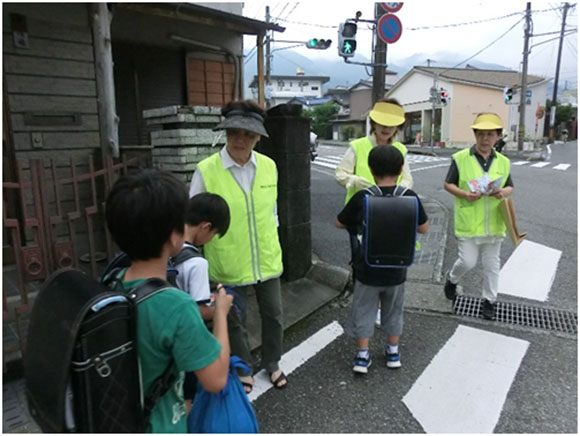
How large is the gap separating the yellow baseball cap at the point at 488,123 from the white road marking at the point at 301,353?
6.90ft

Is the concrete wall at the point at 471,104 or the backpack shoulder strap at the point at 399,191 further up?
the concrete wall at the point at 471,104

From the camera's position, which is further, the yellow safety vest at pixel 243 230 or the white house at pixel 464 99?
the white house at pixel 464 99

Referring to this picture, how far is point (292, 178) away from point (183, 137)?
3.87 feet

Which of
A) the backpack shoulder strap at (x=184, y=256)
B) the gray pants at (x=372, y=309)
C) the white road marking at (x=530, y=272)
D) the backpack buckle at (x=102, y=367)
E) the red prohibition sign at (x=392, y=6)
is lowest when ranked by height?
the white road marking at (x=530, y=272)

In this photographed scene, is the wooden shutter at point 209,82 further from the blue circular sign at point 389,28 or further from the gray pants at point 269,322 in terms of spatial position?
the gray pants at point 269,322

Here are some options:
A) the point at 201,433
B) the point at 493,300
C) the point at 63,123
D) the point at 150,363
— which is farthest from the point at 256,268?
the point at 63,123

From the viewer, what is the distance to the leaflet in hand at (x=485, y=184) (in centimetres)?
356

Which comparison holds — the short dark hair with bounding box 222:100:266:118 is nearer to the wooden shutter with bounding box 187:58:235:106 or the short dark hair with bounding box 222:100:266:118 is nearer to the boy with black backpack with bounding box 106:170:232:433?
the boy with black backpack with bounding box 106:170:232:433

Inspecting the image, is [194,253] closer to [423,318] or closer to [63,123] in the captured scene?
[423,318]

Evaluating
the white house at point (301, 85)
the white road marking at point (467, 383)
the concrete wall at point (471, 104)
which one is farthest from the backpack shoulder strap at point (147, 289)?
the white house at point (301, 85)

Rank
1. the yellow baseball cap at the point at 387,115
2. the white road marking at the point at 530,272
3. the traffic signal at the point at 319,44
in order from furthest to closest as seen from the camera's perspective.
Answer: the traffic signal at the point at 319,44 → the white road marking at the point at 530,272 → the yellow baseball cap at the point at 387,115

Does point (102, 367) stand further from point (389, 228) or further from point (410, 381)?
point (410, 381)

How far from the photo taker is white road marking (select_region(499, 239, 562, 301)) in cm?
441

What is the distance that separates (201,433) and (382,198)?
1.77 m
